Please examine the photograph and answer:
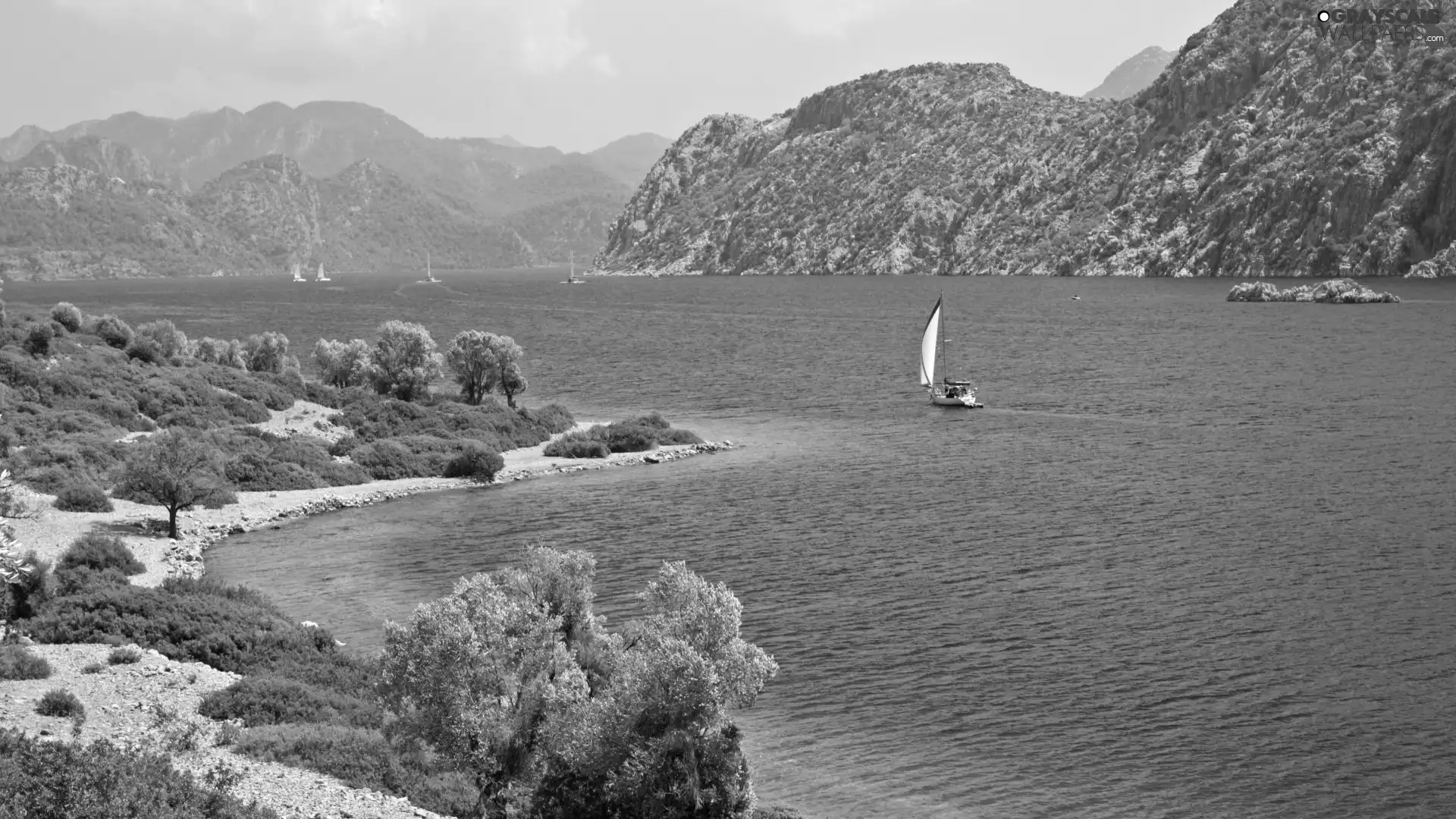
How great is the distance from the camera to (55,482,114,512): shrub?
60094 millimetres

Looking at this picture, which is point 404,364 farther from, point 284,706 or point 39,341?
point 284,706

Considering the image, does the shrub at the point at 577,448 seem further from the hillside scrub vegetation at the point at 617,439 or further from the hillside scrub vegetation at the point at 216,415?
the hillside scrub vegetation at the point at 216,415

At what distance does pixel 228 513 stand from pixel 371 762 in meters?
39.0

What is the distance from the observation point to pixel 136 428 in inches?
3162

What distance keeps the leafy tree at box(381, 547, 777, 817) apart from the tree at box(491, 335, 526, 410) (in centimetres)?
7121

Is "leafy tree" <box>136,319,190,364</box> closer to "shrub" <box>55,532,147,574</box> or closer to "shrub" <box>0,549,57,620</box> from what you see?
"shrub" <box>55,532,147,574</box>

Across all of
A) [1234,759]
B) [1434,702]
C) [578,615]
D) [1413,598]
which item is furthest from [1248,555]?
[578,615]

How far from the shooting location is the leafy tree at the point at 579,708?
26.2 m

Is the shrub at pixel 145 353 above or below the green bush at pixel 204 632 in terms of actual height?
above

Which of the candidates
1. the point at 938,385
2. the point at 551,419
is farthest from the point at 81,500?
the point at 938,385

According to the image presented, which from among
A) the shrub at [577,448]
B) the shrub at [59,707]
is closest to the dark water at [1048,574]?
the shrub at [577,448]

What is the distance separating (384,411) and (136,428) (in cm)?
1604

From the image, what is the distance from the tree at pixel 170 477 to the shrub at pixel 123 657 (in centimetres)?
2188

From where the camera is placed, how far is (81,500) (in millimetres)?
60219
